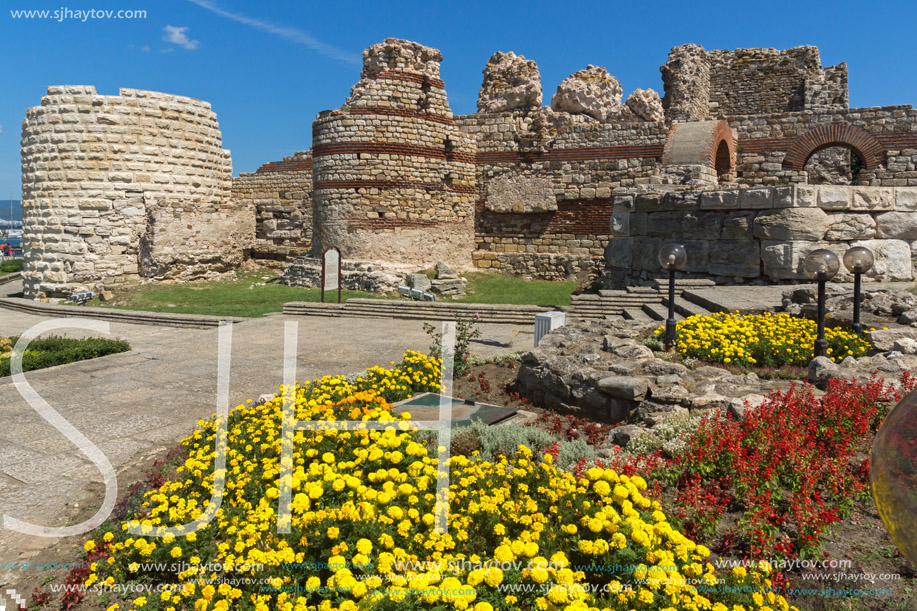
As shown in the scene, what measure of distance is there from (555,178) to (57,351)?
13.8m

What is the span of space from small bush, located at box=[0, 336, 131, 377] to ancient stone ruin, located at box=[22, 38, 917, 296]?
7.89 metres

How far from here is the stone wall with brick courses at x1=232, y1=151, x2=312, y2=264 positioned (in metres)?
20.6

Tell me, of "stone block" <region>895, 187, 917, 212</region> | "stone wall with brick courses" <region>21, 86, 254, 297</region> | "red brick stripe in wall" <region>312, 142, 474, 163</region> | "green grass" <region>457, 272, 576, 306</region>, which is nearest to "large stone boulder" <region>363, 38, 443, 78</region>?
"red brick stripe in wall" <region>312, 142, 474, 163</region>

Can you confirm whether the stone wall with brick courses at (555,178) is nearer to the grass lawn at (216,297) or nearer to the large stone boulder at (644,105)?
the large stone boulder at (644,105)

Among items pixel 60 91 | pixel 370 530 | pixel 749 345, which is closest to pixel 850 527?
pixel 370 530

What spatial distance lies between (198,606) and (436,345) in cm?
504

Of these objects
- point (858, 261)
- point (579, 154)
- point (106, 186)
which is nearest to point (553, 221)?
point (579, 154)

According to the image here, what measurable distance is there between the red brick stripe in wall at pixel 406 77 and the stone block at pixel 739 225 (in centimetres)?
985

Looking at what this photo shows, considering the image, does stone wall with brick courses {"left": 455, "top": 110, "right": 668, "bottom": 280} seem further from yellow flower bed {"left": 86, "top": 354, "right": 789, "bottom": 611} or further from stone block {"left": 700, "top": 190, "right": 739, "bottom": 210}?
yellow flower bed {"left": 86, "top": 354, "right": 789, "bottom": 611}

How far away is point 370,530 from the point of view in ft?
8.93

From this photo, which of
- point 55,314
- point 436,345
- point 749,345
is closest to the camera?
point 749,345

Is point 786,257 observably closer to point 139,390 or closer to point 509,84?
point 139,390

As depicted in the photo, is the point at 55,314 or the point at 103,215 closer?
the point at 55,314

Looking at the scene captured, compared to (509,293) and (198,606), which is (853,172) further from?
(198,606)
